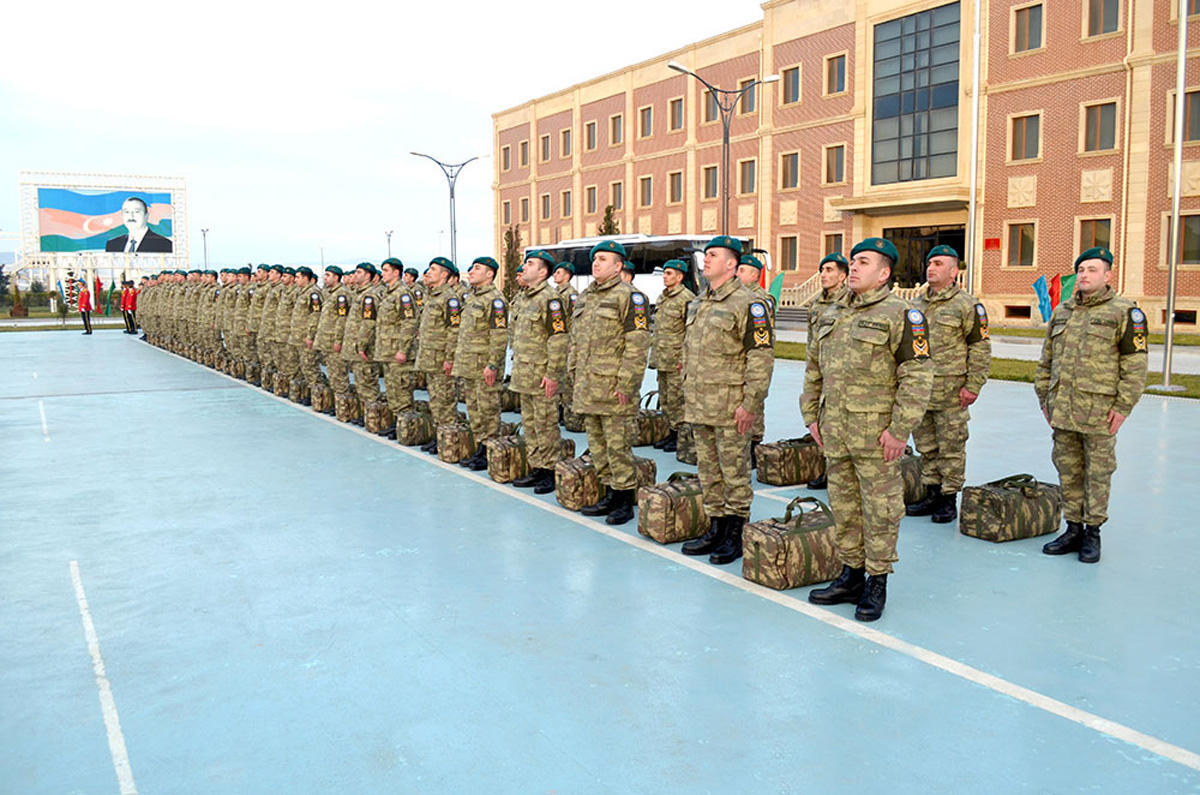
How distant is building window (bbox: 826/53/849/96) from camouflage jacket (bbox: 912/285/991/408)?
108ft

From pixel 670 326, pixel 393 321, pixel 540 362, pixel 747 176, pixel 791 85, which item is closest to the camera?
pixel 540 362

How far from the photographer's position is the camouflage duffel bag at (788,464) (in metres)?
8.40

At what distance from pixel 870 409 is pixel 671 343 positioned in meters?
5.16

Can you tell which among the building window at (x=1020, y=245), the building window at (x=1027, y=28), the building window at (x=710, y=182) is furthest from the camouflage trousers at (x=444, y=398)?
the building window at (x=710, y=182)

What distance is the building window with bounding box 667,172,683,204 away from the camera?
1797 inches

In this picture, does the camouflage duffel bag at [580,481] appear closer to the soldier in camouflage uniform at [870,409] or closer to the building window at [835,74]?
the soldier in camouflage uniform at [870,409]

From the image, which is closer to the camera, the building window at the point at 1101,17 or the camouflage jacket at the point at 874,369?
the camouflage jacket at the point at 874,369

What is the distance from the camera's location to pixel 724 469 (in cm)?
608

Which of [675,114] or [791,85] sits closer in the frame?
[791,85]

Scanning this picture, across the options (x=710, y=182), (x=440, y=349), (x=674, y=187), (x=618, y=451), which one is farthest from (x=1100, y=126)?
(x=618, y=451)

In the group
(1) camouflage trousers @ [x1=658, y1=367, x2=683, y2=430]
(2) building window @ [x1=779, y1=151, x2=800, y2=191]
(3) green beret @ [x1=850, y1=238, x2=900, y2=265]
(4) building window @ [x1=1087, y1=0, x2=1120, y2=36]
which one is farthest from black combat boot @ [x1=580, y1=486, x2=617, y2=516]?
(2) building window @ [x1=779, y1=151, x2=800, y2=191]

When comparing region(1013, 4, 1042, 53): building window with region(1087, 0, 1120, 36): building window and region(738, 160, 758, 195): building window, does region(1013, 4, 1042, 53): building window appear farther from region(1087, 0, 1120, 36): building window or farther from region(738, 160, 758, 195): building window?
region(738, 160, 758, 195): building window

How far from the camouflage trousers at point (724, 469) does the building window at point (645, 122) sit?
43084 mm

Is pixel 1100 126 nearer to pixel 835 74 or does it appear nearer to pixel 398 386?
pixel 835 74
